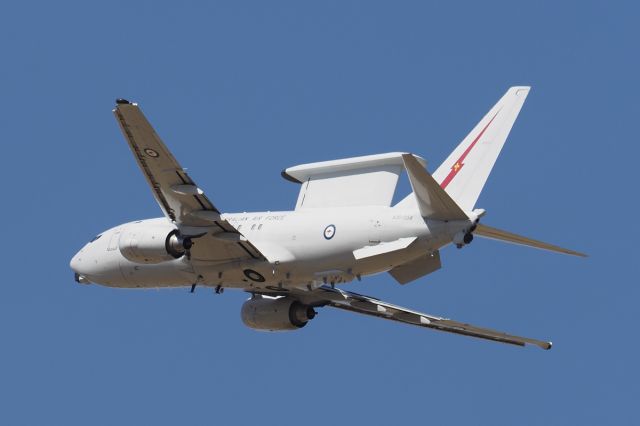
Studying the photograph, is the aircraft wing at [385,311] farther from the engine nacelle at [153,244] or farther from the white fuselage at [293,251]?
the engine nacelle at [153,244]

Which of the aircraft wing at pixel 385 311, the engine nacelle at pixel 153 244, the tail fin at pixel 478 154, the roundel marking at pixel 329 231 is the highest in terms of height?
the tail fin at pixel 478 154

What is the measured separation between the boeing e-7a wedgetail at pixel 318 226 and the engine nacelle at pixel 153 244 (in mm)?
43

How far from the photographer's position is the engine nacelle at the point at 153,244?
4600 cm

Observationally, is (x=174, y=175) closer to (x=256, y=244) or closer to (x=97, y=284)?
(x=256, y=244)

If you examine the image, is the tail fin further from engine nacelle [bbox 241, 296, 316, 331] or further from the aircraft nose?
the aircraft nose

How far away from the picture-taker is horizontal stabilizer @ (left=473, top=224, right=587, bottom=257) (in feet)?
144

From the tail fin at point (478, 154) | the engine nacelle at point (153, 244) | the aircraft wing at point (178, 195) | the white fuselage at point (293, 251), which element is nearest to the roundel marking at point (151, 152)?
the aircraft wing at point (178, 195)

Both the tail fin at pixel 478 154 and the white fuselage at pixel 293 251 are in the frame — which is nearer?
the white fuselage at pixel 293 251

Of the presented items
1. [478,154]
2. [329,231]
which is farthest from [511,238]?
[329,231]

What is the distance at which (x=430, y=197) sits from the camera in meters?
Result: 42.6

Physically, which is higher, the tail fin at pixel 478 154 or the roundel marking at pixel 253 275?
the tail fin at pixel 478 154

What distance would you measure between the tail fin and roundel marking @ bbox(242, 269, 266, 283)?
6.54 metres

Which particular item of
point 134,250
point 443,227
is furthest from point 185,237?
point 443,227

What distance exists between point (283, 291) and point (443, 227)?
31.0ft
